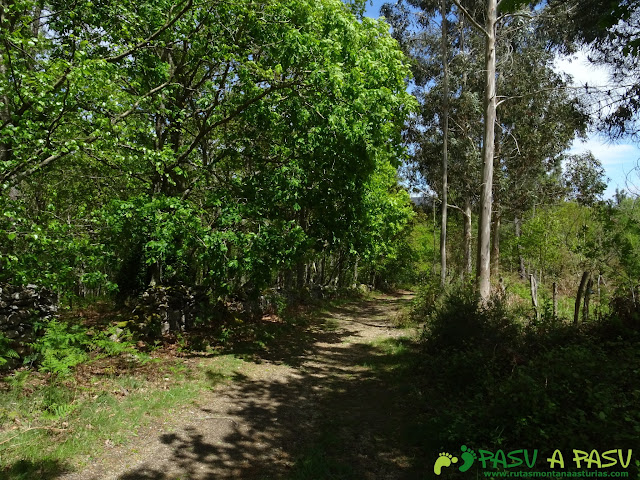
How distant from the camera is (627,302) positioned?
602 cm

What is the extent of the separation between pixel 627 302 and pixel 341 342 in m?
6.81

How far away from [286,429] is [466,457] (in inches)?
100

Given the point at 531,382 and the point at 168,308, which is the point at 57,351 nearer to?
the point at 168,308

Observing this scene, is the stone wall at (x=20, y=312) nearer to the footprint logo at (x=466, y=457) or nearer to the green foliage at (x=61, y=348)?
the green foliage at (x=61, y=348)

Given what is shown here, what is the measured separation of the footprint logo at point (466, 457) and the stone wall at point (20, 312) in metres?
7.08

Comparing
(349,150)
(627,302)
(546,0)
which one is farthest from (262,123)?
(546,0)

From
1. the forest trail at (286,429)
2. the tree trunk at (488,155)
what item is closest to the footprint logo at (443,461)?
the forest trail at (286,429)

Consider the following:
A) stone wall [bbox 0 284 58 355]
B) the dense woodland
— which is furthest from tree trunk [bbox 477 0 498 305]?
stone wall [bbox 0 284 58 355]

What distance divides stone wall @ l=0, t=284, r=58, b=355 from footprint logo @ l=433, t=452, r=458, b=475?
6.83 metres

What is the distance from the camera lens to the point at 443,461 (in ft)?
13.5

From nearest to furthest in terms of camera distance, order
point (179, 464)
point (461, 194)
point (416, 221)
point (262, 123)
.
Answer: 1. point (179, 464)
2. point (262, 123)
3. point (461, 194)
4. point (416, 221)

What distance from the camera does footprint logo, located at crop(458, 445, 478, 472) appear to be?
3.88 m

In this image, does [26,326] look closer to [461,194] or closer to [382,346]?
[382,346]

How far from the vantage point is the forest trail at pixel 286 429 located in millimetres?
4312
